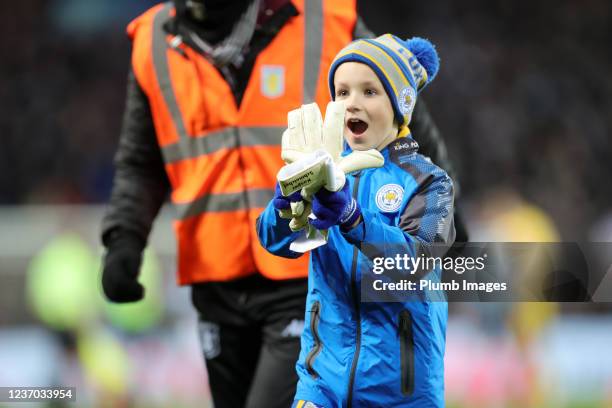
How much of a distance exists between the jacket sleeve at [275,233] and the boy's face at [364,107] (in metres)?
0.28

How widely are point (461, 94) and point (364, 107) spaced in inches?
331

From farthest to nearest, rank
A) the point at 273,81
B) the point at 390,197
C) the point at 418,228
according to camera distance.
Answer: the point at 273,81
the point at 390,197
the point at 418,228

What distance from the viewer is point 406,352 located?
293cm

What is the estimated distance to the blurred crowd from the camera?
Result: 10.8m

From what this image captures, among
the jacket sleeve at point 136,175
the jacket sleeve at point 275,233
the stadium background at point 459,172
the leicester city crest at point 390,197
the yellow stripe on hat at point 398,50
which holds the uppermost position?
the stadium background at point 459,172

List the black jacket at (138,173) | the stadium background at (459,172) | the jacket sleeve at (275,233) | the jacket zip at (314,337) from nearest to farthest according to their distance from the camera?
the jacket sleeve at (275,233) < the jacket zip at (314,337) < the black jacket at (138,173) < the stadium background at (459,172)

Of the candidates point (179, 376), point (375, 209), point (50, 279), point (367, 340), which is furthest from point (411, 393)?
point (50, 279)

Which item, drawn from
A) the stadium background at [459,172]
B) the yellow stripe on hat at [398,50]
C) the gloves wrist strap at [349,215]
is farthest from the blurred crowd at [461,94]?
the gloves wrist strap at [349,215]

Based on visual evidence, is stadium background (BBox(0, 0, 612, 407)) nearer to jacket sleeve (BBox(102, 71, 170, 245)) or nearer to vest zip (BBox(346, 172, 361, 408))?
jacket sleeve (BBox(102, 71, 170, 245))

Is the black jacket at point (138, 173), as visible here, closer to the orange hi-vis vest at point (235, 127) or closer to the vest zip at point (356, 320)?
the orange hi-vis vest at point (235, 127)

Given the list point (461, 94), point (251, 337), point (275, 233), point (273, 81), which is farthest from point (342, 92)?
point (461, 94)

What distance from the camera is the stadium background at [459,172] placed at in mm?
7469

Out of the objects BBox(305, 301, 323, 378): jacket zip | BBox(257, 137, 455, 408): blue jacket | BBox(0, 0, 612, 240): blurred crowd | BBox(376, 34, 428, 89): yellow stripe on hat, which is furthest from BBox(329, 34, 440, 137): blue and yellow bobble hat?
BBox(0, 0, 612, 240): blurred crowd

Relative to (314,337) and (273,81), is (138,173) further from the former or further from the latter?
(314,337)
